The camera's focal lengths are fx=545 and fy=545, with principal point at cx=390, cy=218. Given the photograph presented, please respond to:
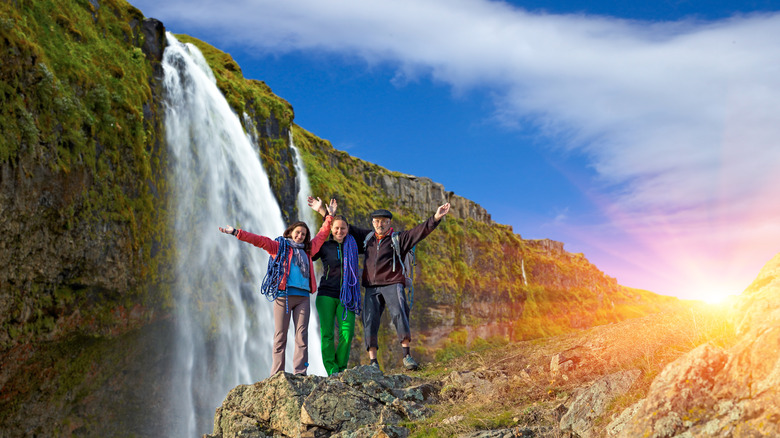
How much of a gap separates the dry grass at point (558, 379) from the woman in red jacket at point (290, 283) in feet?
6.72

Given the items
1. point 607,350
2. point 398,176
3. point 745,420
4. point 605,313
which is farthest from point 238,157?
point 605,313

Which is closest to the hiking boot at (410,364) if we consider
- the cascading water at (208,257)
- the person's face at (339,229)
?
the person's face at (339,229)

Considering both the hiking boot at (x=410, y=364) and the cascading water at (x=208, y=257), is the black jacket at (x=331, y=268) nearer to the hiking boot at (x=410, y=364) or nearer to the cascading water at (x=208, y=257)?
the hiking boot at (x=410, y=364)

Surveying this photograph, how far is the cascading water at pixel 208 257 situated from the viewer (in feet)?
64.1

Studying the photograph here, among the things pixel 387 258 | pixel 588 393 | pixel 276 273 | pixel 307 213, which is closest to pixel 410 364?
pixel 387 258

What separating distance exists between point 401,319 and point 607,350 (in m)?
2.73

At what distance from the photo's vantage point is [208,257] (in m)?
20.9

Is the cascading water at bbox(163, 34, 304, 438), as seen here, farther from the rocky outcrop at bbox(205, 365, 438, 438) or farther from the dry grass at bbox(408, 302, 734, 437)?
the dry grass at bbox(408, 302, 734, 437)

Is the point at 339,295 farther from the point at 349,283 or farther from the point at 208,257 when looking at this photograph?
the point at 208,257

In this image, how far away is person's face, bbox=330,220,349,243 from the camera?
766 centimetres

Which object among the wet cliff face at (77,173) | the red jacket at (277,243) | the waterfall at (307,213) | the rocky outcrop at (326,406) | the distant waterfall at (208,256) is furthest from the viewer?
the waterfall at (307,213)

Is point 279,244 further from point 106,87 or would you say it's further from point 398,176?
point 398,176

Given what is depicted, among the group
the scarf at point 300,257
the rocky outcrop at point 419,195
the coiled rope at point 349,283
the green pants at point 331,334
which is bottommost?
the green pants at point 331,334

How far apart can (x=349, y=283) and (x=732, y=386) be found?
4930mm
